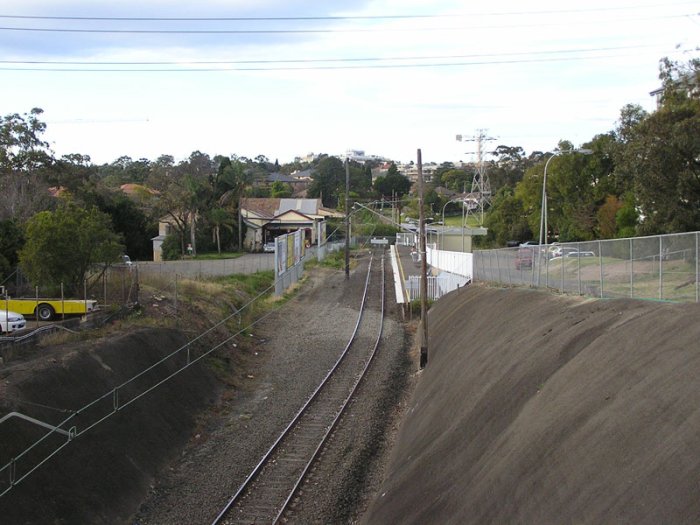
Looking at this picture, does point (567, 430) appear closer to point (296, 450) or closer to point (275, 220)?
point (296, 450)

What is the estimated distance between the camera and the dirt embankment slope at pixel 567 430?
8.20m

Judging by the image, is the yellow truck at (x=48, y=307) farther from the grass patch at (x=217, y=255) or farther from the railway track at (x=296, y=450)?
the grass patch at (x=217, y=255)

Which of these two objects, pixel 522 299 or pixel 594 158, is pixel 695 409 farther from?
pixel 594 158

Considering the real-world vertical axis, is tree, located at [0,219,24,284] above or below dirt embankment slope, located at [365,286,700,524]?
above

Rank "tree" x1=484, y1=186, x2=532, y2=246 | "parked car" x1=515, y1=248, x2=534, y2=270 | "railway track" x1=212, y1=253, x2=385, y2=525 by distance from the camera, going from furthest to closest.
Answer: "tree" x1=484, y1=186, x2=532, y2=246 → "parked car" x1=515, y1=248, x2=534, y2=270 → "railway track" x1=212, y1=253, x2=385, y2=525

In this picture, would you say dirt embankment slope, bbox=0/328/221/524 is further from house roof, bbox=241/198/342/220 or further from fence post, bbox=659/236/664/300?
house roof, bbox=241/198/342/220

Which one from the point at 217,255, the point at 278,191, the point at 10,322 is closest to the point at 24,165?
the point at 217,255

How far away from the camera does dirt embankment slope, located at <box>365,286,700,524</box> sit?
26.9ft

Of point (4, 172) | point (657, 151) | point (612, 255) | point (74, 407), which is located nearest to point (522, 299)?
point (612, 255)

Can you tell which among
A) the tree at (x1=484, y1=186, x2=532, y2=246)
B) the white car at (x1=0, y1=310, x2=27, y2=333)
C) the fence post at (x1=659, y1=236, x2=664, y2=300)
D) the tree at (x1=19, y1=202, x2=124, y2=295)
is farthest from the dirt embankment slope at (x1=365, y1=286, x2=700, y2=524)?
the tree at (x1=484, y1=186, x2=532, y2=246)

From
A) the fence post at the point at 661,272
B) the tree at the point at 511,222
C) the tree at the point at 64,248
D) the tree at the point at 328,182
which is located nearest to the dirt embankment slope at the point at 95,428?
the tree at the point at 64,248

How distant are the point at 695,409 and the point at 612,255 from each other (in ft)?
37.5

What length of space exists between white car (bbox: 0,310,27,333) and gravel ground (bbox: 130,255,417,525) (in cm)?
682

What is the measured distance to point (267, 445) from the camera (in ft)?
57.6
